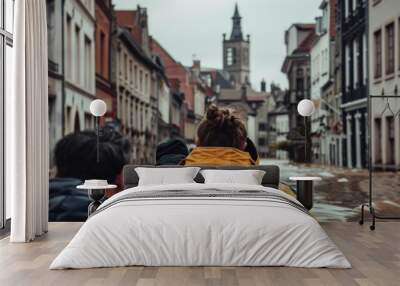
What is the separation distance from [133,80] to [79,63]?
660mm

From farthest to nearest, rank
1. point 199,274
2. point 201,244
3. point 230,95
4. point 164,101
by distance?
point 164,101
point 230,95
point 201,244
point 199,274

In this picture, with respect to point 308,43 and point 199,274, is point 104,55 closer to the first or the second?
point 308,43

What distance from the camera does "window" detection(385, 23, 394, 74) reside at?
257 inches

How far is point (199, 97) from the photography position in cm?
689

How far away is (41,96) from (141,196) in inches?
67.2

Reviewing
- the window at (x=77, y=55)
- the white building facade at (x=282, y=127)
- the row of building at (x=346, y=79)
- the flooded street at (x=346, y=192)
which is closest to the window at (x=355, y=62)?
the row of building at (x=346, y=79)

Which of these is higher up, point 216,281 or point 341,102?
point 341,102

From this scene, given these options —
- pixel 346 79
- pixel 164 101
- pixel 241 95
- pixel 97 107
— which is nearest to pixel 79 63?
pixel 97 107

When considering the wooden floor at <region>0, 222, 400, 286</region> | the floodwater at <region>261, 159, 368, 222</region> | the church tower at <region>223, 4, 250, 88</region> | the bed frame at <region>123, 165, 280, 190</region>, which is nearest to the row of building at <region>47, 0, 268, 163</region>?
the church tower at <region>223, 4, 250, 88</region>

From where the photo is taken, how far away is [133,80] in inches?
279

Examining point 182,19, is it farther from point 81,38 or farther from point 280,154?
point 280,154

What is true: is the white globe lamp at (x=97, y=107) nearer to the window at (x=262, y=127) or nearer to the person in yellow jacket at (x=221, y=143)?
the person in yellow jacket at (x=221, y=143)

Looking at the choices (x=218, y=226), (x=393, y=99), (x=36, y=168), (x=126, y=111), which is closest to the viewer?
(x=218, y=226)

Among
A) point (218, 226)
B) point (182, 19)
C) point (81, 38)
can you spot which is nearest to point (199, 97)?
point (182, 19)
